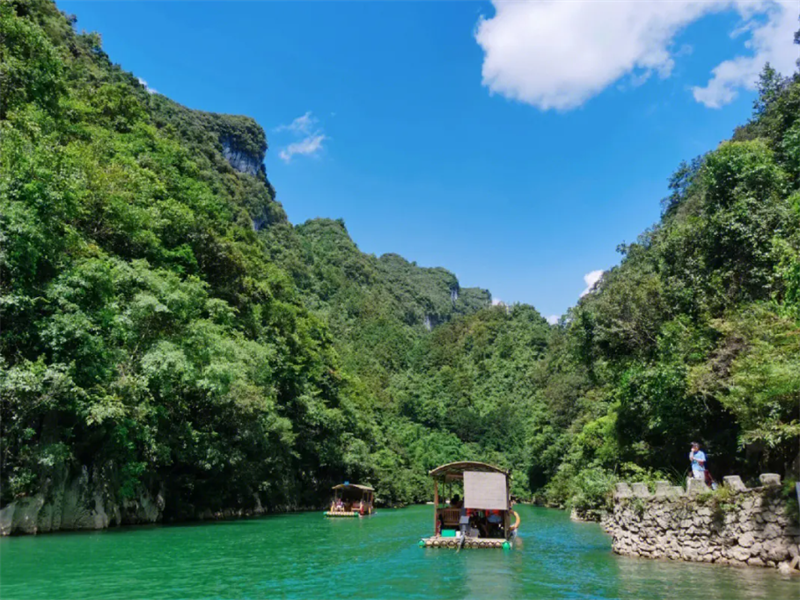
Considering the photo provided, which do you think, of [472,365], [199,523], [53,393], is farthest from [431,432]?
[53,393]

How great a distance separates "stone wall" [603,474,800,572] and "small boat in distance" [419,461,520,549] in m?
4.57

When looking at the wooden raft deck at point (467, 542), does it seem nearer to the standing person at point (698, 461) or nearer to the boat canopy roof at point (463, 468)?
the boat canopy roof at point (463, 468)

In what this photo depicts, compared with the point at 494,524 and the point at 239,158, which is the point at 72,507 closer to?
the point at 494,524

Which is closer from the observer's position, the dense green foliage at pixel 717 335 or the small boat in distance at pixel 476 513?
the dense green foliage at pixel 717 335

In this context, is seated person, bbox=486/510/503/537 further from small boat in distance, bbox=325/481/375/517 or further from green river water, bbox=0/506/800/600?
small boat in distance, bbox=325/481/375/517

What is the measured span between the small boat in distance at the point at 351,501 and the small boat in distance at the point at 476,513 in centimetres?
1748

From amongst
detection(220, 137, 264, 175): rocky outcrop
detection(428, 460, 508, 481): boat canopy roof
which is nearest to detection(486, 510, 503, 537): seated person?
detection(428, 460, 508, 481): boat canopy roof

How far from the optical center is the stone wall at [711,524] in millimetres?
12062

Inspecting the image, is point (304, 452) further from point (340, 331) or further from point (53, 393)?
point (340, 331)

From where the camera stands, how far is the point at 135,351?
23781 millimetres

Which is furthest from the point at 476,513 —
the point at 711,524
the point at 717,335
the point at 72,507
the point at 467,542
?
the point at 72,507

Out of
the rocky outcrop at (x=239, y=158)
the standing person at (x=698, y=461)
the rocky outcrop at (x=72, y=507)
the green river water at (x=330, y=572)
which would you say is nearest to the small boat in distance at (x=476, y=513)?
the green river water at (x=330, y=572)

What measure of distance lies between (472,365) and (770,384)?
97098 millimetres

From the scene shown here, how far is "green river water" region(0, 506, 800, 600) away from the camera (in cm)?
1119
